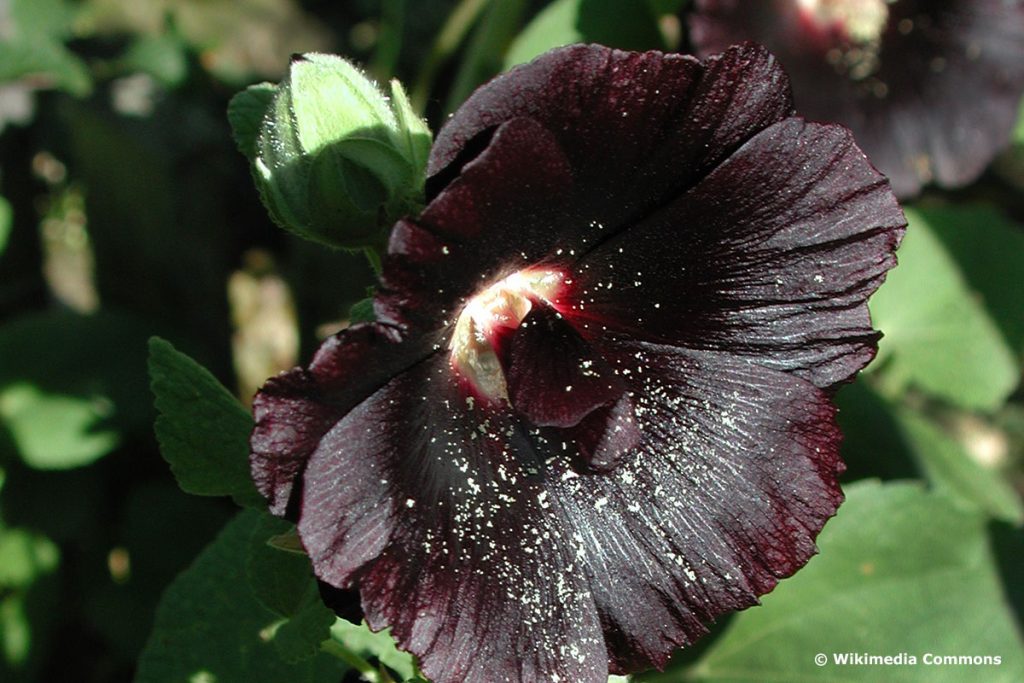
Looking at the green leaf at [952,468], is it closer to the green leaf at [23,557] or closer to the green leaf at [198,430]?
the green leaf at [198,430]

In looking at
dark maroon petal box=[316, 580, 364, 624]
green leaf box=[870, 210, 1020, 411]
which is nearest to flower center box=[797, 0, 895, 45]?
green leaf box=[870, 210, 1020, 411]

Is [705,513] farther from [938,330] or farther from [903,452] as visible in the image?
[938,330]

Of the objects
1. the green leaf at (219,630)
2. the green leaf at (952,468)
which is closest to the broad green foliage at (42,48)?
the green leaf at (219,630)

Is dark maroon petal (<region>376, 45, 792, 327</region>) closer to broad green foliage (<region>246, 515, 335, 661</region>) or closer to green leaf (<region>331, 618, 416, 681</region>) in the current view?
broad green foliage (<region>246, 515, 335, 661</region>)

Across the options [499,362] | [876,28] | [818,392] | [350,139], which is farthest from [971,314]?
[350,139]

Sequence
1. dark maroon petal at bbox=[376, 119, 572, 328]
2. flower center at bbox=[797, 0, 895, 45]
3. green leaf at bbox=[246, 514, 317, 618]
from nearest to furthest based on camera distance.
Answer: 1. dark maroon petal at bbox=[376, 119, 572, 328]
2. green leaf at bbox=[246, 514, 317, 618]
3. flower center at bbox=[797, 0, 895, 45]

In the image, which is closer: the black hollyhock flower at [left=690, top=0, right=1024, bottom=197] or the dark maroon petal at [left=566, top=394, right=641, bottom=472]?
the dark maroon petal at [left=566, top=394, right=641, bottom=472]

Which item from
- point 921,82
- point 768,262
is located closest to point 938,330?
point 921,82
